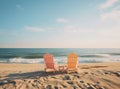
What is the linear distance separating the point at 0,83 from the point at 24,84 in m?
1.11

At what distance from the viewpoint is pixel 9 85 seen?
7.08 meters

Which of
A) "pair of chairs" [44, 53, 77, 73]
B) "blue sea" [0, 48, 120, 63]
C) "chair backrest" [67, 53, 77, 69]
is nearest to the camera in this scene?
"pair of chairs" [44, 53, 77, 73]

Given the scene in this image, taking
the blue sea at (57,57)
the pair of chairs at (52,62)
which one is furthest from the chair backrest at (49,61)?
the blue sea at (57,57)

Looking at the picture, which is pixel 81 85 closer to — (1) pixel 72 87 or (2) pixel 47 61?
(1) pixel 72 87

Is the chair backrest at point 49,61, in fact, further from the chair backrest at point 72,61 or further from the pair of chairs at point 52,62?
the chair backrest at point 72,61

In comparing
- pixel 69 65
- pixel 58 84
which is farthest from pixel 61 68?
pixel 58 84

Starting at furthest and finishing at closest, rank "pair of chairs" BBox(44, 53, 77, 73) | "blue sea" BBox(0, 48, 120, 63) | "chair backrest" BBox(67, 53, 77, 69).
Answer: "blue sea" BBox(0, 48, 120, 63) → "chair backrest" BBox(67, 53, 77, 69) → "pair of chairs" BBox(44, 53, 77, 73)

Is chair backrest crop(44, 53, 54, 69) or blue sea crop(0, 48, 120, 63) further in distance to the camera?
blue sea crop(0, 48, 120, 63)

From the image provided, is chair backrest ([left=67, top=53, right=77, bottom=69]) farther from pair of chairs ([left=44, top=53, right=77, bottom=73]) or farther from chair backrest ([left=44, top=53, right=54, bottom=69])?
chair backrest ([left=44, top=53, right=54, bottom=69])

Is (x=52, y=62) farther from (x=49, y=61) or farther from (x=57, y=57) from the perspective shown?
(x=57, y=57)

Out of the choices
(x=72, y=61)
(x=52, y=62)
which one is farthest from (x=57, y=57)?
(x=52, y=62)

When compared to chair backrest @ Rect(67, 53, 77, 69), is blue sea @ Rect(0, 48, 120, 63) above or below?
below

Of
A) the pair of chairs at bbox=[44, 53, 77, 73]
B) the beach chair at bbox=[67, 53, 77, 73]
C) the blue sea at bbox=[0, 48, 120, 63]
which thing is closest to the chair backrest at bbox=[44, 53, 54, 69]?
the pair of chairs at bbox=[44, 53, 77, 73]

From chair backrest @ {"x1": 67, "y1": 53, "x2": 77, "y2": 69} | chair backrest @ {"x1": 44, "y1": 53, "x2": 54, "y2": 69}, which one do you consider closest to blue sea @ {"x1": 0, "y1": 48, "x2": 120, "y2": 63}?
chair backrest @ {"x1": 67, "y1": 53, "x2": 77, "y2": 69}
